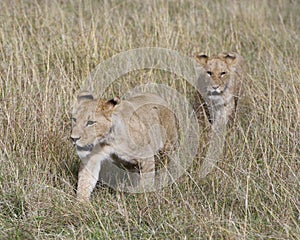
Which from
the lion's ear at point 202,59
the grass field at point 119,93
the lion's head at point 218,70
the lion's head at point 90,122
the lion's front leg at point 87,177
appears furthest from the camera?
the lion's ear at point 202,59

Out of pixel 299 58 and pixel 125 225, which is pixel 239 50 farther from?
pixel 125 225

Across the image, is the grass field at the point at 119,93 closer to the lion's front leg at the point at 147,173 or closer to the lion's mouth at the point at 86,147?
the lion's front leg at the point at 147,173

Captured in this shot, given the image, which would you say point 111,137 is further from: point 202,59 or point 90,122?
point 202,59

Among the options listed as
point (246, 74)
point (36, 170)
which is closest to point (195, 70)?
point (246, 74)

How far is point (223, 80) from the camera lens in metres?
5.52

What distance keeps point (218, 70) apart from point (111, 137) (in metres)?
Result: 1.94

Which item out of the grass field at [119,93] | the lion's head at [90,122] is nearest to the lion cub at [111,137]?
the lion's head at [90,122]

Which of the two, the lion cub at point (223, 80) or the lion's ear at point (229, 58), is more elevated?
the lion's ear at point (229, 58)

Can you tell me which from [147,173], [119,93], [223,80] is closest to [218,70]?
[223,80]

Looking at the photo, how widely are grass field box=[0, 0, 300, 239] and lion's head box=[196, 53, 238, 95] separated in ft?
0.72

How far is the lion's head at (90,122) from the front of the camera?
3.68m

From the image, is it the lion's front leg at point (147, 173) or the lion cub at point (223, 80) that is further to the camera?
the lion cub at point (223, 80)

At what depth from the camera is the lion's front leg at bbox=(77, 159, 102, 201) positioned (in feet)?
13.0

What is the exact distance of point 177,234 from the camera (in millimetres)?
3363
